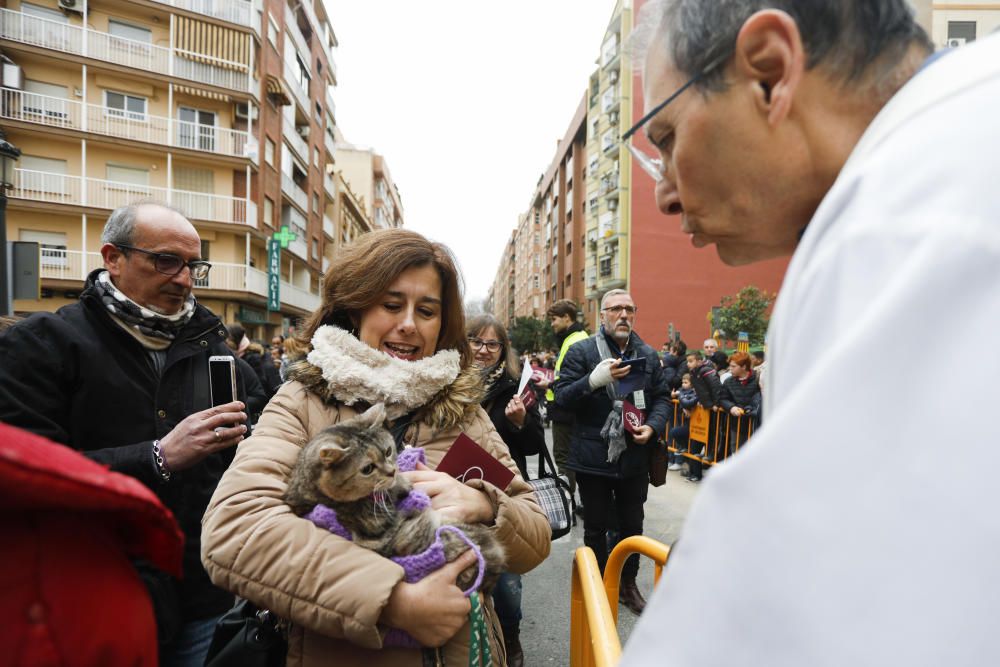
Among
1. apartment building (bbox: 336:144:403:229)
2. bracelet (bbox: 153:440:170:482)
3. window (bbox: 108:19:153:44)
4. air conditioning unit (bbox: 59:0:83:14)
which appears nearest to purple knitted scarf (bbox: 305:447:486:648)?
bracelet (bbox: 153:440:170:482)

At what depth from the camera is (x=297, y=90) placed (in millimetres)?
29156

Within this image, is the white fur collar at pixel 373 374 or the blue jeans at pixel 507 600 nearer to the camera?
the white fur collar at pixel 373 374

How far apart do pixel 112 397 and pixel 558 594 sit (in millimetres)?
3605

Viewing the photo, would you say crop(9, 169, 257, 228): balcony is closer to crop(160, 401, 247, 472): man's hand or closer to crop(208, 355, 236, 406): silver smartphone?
crop(208, 355, 236, 406): silver smartphone

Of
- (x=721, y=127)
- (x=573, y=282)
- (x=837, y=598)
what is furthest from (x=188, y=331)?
(x=573, y=282)

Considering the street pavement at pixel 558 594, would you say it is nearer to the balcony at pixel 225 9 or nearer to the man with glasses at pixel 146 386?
the man with glasses at pixel 146 386

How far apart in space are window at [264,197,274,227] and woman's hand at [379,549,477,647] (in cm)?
2710

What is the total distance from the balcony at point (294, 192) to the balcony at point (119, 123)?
4004 millimetres

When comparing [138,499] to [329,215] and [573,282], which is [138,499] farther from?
[573,282]

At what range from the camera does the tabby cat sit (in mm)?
1508


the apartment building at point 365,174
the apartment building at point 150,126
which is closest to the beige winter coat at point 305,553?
the apartment building at point 150,126

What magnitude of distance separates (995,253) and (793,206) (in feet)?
1.27

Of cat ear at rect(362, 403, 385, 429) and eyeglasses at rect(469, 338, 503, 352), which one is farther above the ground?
eyeglasses at rect(469, 338, 503, 352)

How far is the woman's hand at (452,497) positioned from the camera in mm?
1598
